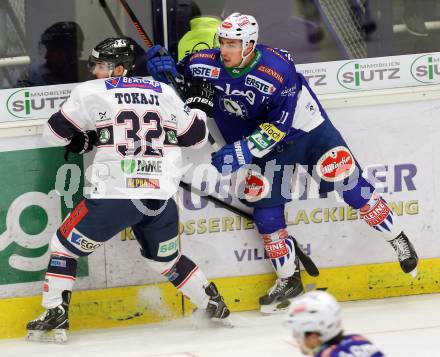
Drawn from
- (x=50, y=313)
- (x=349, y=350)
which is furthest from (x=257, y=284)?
(x=349, y=350)

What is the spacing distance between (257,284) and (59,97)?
Answer: 135 centimetres

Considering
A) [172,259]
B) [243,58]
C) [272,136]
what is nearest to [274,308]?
[172,259]

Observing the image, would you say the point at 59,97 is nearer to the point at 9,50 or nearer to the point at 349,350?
the point at 9,50

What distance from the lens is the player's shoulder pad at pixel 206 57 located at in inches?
219

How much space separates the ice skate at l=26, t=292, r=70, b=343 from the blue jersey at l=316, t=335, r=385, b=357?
2.08 metres

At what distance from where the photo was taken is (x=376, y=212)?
5.77 m

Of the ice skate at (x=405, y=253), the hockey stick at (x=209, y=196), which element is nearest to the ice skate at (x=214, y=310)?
the hockey stick at (x=209, y=196)

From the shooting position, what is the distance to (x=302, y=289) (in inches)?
231

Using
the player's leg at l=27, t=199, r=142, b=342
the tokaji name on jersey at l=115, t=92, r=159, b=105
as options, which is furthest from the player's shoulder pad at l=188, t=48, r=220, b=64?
the player's leg at l=27, t=199, r=142, b=342

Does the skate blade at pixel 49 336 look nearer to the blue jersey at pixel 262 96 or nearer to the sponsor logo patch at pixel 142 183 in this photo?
the sponsor logo patch at pixel 142 183

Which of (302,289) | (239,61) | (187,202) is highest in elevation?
(239,61)

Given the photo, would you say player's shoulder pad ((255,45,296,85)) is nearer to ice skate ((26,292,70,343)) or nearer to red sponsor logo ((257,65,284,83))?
red sponsor logo ((257,65,284,83))

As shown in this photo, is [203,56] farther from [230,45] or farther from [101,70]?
[101,70]

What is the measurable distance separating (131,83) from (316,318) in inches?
81.4
